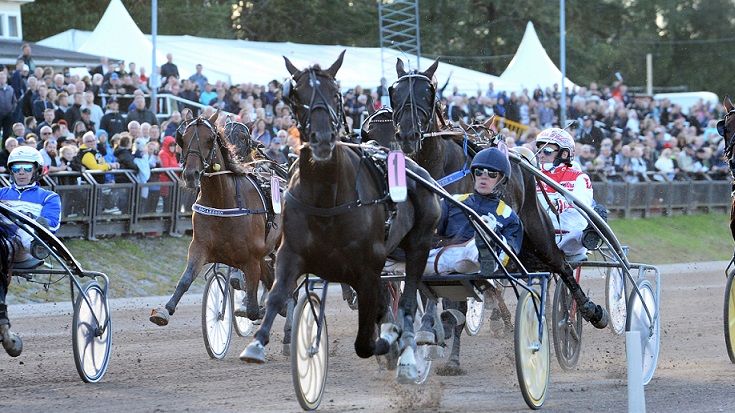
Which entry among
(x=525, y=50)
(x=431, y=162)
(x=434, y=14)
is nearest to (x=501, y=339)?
(x=431, y=162)

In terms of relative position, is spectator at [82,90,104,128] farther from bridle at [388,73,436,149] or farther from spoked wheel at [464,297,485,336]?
bridle at [388,73,436,149]

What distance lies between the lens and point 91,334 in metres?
9.00

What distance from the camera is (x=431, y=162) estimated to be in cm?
932

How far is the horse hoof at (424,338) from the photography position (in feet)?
25.4

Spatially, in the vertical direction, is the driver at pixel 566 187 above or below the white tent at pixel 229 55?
below

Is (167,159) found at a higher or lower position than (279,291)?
higher

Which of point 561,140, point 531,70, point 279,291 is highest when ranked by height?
point 531,70

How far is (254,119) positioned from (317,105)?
11.5 meters

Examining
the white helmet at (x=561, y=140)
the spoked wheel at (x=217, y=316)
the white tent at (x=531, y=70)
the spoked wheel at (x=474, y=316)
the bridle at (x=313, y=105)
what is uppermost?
the white tent at (x=531, y=70)

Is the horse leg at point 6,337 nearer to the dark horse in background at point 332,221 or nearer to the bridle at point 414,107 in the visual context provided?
the dark horse in background at point 332,221

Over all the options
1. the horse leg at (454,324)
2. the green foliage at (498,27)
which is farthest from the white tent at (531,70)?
the horse leg at (454,324)

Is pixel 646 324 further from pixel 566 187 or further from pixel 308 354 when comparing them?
pixel 308 354

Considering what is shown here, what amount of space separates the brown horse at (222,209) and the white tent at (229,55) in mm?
13233

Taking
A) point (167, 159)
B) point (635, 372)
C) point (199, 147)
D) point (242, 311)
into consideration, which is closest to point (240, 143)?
point (199, 147)
